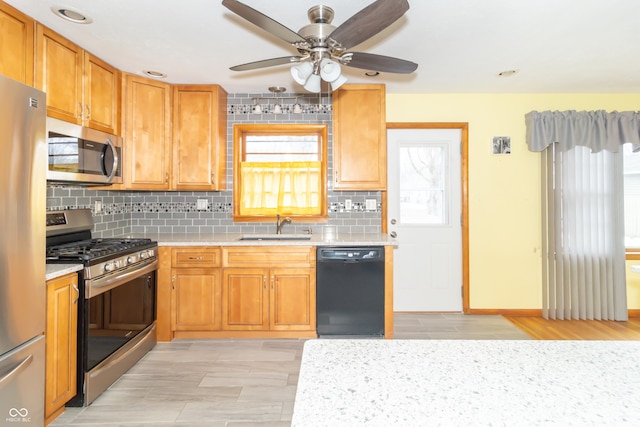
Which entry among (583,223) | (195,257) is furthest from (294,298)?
(583,223)

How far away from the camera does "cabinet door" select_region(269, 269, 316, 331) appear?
10.5ft

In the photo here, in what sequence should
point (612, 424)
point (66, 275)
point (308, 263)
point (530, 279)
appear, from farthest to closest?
point (530, 279)
point (308, 263)
point (66, 275)
point (612, 424)

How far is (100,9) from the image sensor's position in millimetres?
2203

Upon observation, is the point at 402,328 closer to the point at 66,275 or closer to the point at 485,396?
the point at 66,275

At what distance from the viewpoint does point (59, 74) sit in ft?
8.16

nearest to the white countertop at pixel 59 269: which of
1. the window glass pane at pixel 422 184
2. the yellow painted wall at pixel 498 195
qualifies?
the window glass pane at pixel 422 184

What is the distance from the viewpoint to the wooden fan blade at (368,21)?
1.58m

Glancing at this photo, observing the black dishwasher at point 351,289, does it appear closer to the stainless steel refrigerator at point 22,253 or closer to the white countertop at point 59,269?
the white countertop at point 59,269

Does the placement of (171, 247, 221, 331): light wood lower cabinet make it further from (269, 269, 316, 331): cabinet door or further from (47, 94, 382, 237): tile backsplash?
(47, 94, 382, 237): tile backsplash

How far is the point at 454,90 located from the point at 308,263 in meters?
2.30

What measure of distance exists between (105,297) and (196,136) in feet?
5.60

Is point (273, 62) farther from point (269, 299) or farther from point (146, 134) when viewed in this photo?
point (269, 299)

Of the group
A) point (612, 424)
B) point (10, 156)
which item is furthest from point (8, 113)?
point (612, 424)

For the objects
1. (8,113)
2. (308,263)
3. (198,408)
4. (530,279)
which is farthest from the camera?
(530,279)
